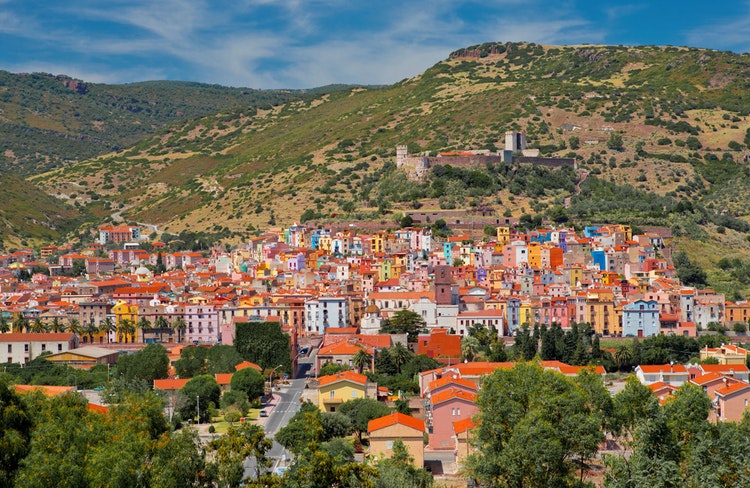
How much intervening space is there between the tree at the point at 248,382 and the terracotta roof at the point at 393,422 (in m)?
10.1

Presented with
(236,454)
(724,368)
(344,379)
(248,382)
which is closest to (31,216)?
(248,382)

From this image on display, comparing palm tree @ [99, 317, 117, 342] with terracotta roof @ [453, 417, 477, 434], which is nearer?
terracotta roof @ [453, 417, 477, 434]

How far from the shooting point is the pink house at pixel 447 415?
130ft

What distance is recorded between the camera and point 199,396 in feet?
146

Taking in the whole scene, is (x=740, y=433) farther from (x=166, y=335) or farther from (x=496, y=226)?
(x=496, y=226)

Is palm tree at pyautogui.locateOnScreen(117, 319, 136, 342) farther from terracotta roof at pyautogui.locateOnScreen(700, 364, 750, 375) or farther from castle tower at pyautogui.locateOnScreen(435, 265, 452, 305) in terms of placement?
terracotta roof at pyautogui.locateOnScreen(700, 364, 750, 375)

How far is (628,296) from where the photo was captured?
62.1 m

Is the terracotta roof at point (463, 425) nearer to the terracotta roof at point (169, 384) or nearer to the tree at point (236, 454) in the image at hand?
the tree at point (236, 454)

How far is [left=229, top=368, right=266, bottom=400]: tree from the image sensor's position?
4659 centimetres

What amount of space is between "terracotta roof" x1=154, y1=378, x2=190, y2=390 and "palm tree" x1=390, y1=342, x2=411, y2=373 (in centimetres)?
997

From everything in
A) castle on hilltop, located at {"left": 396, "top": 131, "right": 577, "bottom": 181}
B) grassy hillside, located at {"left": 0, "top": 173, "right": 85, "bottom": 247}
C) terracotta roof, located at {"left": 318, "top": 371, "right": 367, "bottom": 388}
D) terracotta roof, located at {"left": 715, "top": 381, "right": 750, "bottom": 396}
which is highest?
castle on hilltop, located at {"left": 396, "top": 131, "right": 577, "bottom": 181}

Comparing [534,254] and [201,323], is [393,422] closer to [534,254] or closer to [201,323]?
[201,323]

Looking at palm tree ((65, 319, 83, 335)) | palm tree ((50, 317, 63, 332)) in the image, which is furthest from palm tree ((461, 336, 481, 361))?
palm tree ((50, 317, 63, 332))

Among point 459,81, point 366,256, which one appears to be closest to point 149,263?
point 366,256
